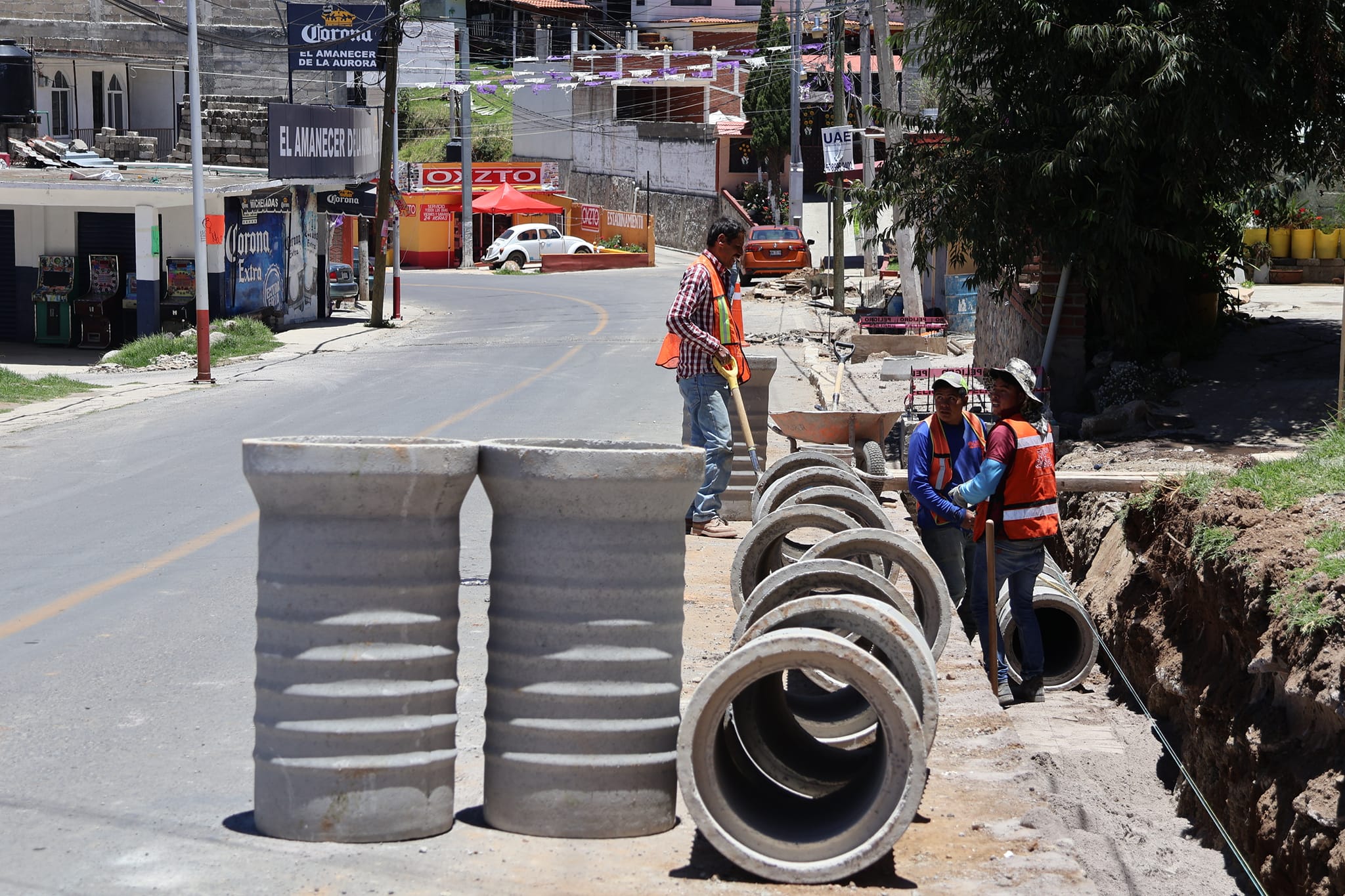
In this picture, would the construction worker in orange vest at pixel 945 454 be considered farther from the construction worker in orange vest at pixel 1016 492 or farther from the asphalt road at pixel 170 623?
the asphalt road at pixel 170 623

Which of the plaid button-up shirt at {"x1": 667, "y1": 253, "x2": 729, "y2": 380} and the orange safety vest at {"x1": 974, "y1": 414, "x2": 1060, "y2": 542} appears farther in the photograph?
the plaid button-up shirt at {"x1": 667, "y1": 253, "x2": 729, "y2": 380}

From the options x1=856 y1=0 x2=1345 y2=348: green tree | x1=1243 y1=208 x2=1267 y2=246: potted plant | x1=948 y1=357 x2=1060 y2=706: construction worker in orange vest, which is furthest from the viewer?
x1=1243 y1=208 x2=1267 y2=246: potted plant

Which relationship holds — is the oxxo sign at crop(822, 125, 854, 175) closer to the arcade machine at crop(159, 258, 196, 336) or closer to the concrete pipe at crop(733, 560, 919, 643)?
the arcade machine at crop(159, 258, 196, 336)

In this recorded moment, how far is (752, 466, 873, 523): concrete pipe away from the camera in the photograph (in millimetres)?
9234

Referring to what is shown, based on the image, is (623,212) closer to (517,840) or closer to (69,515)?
(69,515)

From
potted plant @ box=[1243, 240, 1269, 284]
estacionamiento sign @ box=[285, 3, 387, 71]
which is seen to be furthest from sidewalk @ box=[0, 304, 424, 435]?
potted plant @ box=[1243, 240, 1269, 284]

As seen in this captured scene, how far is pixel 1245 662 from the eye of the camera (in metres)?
7.73

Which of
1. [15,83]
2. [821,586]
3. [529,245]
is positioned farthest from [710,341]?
[529,245]

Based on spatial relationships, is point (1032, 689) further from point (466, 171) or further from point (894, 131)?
point (466, 171)

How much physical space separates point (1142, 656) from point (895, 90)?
20.4 metres

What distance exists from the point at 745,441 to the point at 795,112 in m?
37.4

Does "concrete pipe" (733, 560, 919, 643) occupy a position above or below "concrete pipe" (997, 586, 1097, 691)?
above

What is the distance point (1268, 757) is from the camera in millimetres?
6918

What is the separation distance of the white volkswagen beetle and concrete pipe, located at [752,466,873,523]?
46.5 m
